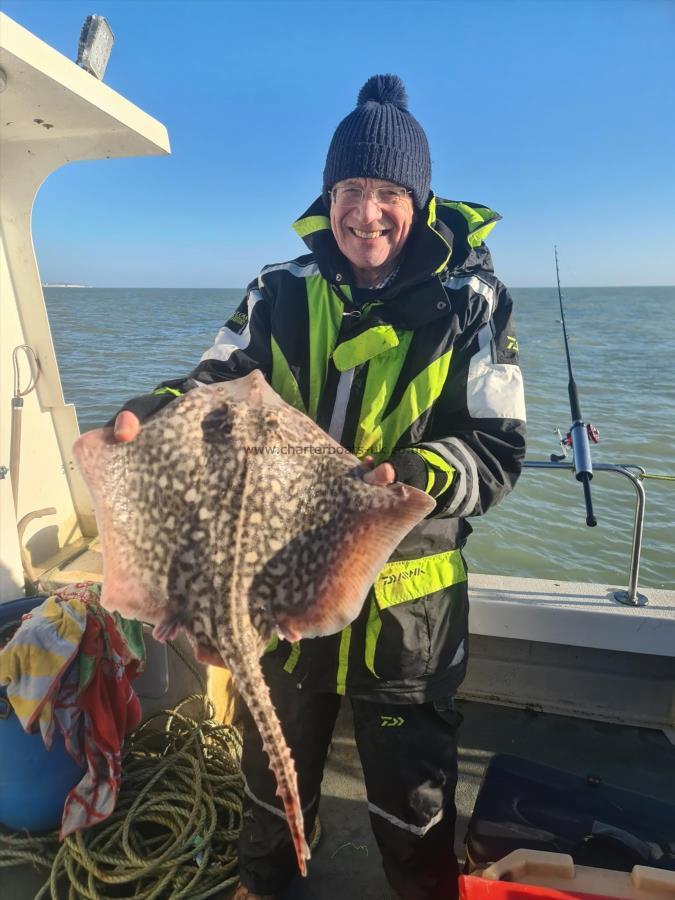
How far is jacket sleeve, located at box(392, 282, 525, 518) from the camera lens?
6.63ft

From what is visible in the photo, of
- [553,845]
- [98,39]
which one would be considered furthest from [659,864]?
[98,39]

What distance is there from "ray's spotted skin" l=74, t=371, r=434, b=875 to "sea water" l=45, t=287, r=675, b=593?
702 cm

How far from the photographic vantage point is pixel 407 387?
236cm

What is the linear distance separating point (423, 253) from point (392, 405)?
65 cm

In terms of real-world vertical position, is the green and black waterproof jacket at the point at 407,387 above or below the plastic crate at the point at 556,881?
above

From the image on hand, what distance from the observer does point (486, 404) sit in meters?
2.25

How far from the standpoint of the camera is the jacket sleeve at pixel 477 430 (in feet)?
6.63

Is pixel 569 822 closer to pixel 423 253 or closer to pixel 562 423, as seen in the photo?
pixel 423 253

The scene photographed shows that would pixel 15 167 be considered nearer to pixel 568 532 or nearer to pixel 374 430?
pixel 374 430

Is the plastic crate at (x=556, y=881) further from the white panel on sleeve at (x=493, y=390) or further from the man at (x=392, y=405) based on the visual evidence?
the white panel on sleeve at (x=493, y=390)

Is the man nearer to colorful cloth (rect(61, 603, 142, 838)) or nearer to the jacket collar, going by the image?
the jacket collar

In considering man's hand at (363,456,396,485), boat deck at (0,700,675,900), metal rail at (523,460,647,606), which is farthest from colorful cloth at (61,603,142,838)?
metal rail at (523,460,647,606)

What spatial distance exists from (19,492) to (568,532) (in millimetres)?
7970

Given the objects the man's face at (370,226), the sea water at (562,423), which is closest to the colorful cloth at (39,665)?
the man's face at (370,226)
